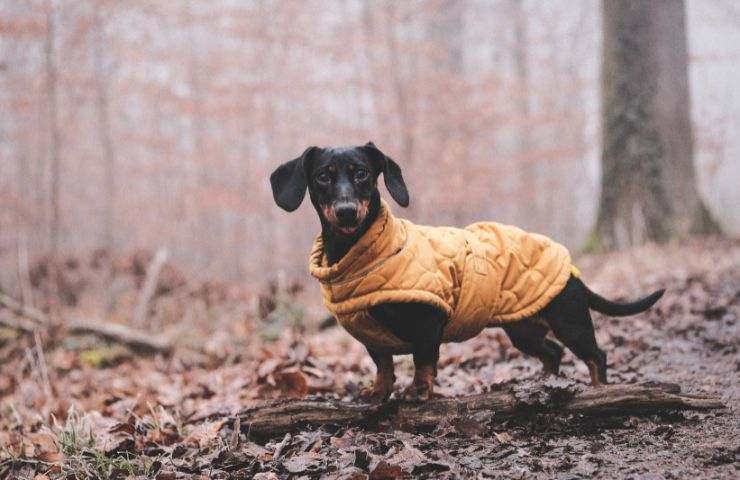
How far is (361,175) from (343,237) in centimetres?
29

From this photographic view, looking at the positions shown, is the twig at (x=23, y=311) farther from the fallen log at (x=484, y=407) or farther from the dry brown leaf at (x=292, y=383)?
the fallen log at (x=484, y=407)

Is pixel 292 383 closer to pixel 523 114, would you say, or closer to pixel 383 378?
pixel 383 378

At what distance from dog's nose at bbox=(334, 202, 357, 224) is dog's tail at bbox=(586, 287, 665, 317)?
4.60 feet

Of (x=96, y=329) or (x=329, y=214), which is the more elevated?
(x=329, y=214)

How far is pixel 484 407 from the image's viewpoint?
257cm

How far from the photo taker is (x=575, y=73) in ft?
59.6

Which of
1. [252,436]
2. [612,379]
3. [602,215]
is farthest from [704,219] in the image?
[252,436]

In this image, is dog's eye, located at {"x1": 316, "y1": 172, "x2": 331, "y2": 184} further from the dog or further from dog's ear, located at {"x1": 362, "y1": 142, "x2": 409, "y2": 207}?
dog's ear, located at {"x1": 362, "y1": 142, "x2": 409, "y2": 207}

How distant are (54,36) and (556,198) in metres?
16.6

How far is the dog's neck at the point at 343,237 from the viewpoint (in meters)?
2.71

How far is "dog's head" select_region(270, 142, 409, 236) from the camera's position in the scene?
255 cm

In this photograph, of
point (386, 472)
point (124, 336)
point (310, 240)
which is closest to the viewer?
point (386, 472)

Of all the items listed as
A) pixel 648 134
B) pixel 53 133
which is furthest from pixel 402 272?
pixel 53 133

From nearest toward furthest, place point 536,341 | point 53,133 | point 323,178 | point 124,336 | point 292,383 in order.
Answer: point 323,178 → point 536,341 → point 292,383 → point 124,336 → point 53,133
